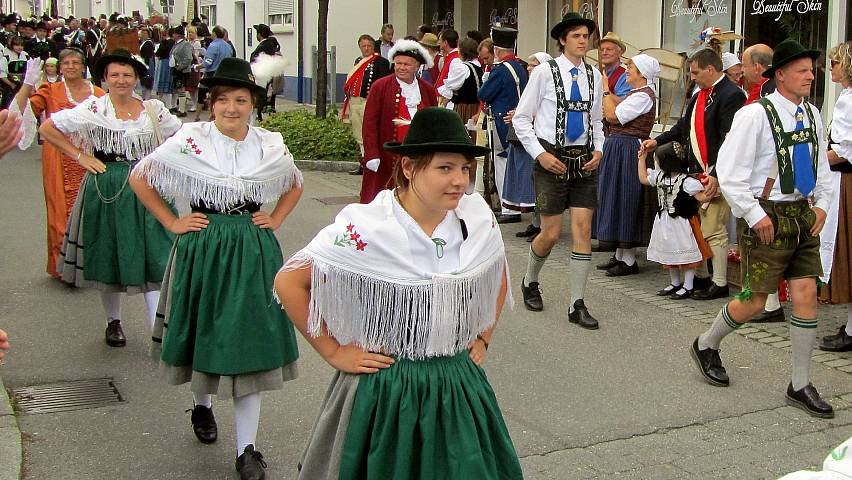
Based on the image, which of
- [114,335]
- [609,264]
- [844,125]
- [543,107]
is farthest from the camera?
[609,264]

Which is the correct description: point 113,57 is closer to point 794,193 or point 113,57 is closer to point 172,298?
point 172,298

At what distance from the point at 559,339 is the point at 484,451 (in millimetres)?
3869

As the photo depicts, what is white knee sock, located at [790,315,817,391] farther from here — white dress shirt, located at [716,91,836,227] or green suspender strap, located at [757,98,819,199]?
green suspender strap, located at [757,98,819,199]

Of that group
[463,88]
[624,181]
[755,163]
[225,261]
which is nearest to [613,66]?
[624,181]

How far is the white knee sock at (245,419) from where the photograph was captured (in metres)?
4.68

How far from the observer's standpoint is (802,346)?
18.0 feet

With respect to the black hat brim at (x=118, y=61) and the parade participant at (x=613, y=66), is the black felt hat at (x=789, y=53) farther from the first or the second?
the parade participant at (x=613, y=66)

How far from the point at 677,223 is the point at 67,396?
4585 mm

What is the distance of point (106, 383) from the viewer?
6.07 metres

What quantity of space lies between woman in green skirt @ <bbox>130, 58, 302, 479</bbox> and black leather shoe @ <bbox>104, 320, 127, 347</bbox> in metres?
1.88

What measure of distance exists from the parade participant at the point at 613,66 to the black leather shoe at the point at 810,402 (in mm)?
4397

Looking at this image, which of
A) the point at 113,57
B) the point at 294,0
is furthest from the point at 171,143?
the point at 294,0

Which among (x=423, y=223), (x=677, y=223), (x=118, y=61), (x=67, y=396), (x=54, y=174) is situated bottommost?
(x=67, y=396)

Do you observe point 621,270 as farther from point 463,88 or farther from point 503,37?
point 463,88
